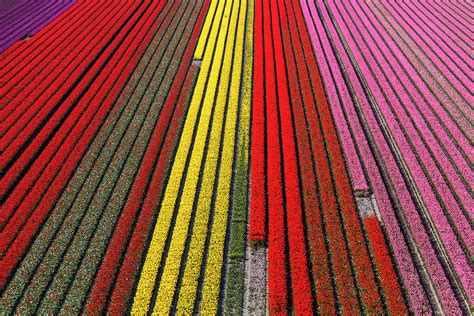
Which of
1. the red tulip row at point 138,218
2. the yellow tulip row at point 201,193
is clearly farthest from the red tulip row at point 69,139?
the yellow tulip row at point 201,193

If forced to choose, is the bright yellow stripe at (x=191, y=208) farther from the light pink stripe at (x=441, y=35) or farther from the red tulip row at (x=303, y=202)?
the light pink stripe at (x=441, y=35)

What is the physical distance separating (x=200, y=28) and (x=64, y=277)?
2360 centimetres

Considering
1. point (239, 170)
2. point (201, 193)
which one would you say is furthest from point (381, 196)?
point (201, 193)

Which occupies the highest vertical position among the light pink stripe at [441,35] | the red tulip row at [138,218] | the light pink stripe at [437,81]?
the light pink stripe at [441,35]

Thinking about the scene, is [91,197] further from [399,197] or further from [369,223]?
[399,197]

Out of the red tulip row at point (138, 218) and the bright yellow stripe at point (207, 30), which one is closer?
the red tulip row at point (138, 218)

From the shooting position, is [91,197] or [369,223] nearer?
[369,223]

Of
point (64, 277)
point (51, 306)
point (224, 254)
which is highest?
point (224, 254)

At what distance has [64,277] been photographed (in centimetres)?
1334

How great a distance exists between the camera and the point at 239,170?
17312mm

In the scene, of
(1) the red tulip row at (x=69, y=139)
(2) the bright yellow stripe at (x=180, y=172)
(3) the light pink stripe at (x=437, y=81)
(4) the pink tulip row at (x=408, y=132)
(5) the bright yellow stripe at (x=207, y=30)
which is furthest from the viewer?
(5) the bright yellow stripe at (x=207, y=30)

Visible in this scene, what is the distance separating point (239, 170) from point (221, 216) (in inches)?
119

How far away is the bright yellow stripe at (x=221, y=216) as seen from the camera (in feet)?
41.3

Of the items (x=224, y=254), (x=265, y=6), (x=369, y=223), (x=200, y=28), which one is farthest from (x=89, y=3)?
(x=369, y=223)
